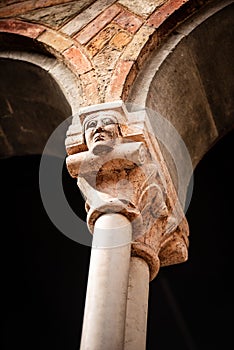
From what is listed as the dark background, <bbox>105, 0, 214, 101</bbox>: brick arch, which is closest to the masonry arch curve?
<bbox>105, 0, 214, 101</bbox>: brick arch

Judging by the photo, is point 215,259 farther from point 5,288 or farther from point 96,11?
point 96,11

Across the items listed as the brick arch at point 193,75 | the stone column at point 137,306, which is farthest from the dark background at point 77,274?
the stone column at point 137,306

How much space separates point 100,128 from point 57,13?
150 cm

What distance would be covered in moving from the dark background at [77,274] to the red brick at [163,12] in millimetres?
2291

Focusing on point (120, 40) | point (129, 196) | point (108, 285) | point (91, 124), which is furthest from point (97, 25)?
point (108, 285)

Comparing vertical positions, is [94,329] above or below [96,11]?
below

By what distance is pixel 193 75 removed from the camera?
5.11 meters

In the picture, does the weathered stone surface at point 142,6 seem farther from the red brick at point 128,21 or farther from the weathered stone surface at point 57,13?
the weathered stone surface at point 57,13

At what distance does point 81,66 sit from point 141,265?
60.0 inches

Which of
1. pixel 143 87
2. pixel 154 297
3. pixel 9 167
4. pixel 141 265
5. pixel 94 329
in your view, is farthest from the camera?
pixel 154 297

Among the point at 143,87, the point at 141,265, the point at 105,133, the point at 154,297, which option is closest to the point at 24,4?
the point at 143,87

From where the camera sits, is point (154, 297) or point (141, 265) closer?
point (141, 265)

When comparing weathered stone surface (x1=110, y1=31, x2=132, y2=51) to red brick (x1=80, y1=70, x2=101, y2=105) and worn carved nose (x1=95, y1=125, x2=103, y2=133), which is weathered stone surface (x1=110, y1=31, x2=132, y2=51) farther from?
worn carved nose (x1=95, y1=125, x2=103, y2=133)

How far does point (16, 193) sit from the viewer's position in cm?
720
